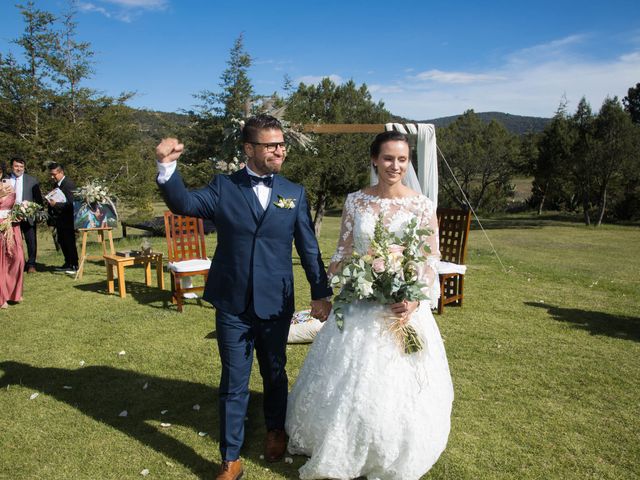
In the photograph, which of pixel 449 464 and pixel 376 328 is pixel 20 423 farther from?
pixel 449 464

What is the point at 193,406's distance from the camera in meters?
4.58

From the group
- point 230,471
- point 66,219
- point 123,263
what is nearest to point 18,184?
point 66,219

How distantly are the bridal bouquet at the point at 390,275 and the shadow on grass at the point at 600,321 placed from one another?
499 cm

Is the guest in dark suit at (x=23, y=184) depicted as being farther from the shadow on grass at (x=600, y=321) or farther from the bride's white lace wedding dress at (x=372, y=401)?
the shadow on grass at (x=600, y=321)

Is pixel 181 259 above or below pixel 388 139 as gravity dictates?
below

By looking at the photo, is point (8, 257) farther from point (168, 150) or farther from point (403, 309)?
point (403, 309)

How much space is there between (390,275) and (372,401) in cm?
87

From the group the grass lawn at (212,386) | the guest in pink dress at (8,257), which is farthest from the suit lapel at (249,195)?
the guest in pink dress at (8,257)

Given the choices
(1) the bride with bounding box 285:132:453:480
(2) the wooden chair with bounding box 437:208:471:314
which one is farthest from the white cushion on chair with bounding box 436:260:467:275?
(1) the bride with bounding box 285:132:453:480

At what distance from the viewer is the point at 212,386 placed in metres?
5.04

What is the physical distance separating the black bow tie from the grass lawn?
7.01ft

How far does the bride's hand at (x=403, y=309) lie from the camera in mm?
3367

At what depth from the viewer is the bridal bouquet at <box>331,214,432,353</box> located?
3.25 meters

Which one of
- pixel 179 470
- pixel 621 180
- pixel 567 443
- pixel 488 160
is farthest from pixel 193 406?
pixel 621 180
